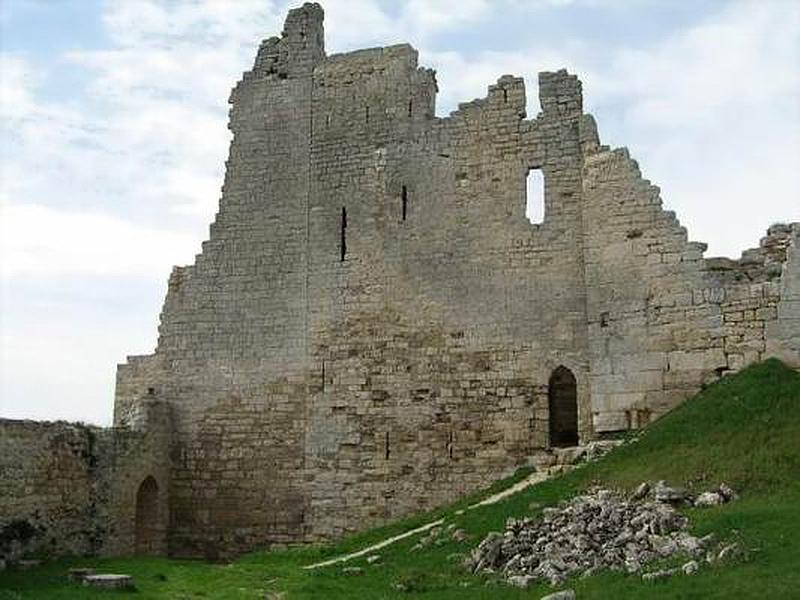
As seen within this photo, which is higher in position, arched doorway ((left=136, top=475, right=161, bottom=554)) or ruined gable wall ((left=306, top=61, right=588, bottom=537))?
ruined gable wall ((left=306, top=61, right=588, bottom=537))

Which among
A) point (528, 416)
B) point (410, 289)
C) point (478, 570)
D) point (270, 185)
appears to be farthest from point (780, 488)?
point (270, 185)

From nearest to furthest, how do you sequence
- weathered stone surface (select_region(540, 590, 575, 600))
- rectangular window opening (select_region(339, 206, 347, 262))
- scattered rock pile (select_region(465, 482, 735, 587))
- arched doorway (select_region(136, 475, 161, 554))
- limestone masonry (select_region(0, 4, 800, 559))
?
A: 1. weathered stone surface (select_region(540, 590, 575, 600))
2. scattered rock pile (select_region(465, 482, 735, 587))
3. limestone masonry (select_region(0, 4, 800, 559))
4. arched doorway (select_region(136, 475, 161, 554))
5. rectangular window opening (select_region(339, 206, 347, 262))

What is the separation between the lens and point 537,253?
1953cm

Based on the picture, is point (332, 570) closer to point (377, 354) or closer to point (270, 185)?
point (377, 354)

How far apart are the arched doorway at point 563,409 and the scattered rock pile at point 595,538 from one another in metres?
5.17

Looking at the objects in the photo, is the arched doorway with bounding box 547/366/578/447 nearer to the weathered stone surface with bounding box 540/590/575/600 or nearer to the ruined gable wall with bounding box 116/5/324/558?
the ruined gable wall with bounding box 116/5/324/558

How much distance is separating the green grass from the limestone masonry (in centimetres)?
148

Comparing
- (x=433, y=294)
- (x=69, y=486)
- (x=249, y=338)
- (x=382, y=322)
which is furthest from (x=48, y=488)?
(x=433, y=294)

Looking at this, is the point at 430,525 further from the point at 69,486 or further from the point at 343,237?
the point at 343,237

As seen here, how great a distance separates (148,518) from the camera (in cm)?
2069

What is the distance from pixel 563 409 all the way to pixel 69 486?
8914 millimetres

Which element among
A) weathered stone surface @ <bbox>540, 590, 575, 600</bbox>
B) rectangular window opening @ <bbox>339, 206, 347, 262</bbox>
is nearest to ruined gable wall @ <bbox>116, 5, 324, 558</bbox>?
rectangular window opening @ <bbox>339, 206, 347, 262</bbox>

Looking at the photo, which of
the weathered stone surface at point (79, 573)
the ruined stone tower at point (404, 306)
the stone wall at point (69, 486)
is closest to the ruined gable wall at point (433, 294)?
the ruined stone tower at point (404, 306)

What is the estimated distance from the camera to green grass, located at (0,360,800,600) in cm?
1033
